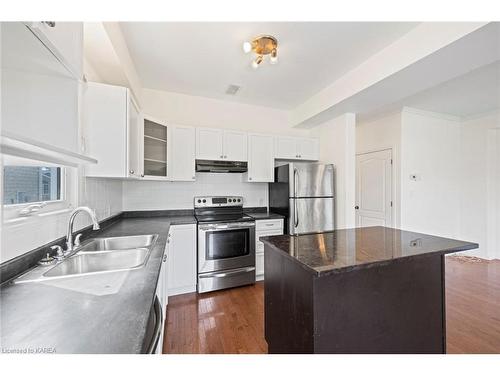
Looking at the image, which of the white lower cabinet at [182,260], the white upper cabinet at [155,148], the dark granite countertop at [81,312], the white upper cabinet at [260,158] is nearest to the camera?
the dark granite countertop at [81,312]

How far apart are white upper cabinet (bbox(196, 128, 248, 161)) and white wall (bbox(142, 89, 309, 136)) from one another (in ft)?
1.20

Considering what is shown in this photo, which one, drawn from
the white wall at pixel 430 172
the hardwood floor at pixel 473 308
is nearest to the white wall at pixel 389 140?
the white wall at pixel 430 172

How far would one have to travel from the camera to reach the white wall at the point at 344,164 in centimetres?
313

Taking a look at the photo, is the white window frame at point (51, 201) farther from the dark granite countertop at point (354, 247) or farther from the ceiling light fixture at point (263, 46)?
the ceiling light fixture at point (263, 46)

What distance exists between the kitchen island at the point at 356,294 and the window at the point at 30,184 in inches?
59.3

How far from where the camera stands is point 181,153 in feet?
9.68

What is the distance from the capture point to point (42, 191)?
4.84 feet

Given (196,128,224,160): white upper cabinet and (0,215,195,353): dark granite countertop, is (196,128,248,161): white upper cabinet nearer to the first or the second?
(196,128,224,160): white upper cabinet

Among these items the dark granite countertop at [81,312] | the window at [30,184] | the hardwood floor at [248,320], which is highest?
the window at [30,184]

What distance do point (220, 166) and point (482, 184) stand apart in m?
4.69

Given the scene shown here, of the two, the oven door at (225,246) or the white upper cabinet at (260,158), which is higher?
the white upper cabinet at (260,158)
